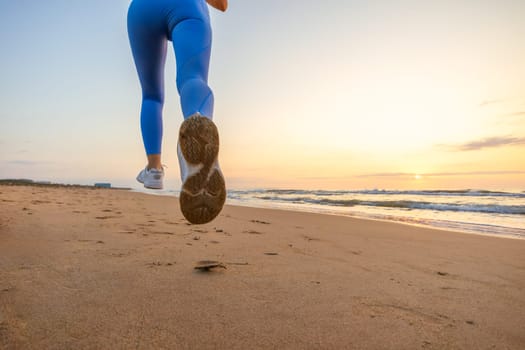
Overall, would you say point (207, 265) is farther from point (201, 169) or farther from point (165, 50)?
point (165, 50)

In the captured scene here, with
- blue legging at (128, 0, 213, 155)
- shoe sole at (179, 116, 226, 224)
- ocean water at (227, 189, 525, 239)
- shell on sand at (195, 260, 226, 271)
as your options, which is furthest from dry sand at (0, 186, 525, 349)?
ocean water at (227, 189, 525, 239)

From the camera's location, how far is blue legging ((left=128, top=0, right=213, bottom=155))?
1639 mm

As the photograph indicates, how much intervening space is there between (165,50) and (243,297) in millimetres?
1658

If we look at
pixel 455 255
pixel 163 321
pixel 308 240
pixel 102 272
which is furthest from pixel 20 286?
pixel 455 255

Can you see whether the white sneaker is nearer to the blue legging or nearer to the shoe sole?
the blue legging

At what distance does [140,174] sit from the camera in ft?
7.82

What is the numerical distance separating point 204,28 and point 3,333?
62.2 inches

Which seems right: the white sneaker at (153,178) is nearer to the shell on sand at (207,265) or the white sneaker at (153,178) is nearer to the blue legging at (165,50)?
the blue legging at (165,50)

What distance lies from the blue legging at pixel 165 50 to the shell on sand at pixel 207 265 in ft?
2.69

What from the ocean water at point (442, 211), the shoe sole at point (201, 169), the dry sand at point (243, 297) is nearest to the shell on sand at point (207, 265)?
the dry sand at point (243, 297)

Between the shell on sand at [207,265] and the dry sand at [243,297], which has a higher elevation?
the shell on sand at [207,265]

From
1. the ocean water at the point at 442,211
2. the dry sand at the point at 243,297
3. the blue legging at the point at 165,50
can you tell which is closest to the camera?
the dry sand at the point at 243,297

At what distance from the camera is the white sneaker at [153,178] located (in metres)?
2.26

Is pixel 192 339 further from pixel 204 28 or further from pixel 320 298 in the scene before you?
pixel 204 28
